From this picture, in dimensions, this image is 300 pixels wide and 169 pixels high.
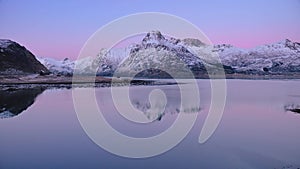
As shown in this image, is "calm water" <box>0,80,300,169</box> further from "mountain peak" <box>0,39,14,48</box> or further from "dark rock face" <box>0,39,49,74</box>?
"mountain peak" <box>0,39,14,48</box>

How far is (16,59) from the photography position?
4857 inches

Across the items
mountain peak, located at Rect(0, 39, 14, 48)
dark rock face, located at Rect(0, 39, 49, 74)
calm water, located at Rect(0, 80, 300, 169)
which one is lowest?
calm water, located at Rect(0, 80, 300, 169)

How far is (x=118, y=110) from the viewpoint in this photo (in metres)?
24.4

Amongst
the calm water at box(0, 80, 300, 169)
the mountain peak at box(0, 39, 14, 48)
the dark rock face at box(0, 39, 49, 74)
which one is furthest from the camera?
the mountain peak at box(0, 39, 14, 48)

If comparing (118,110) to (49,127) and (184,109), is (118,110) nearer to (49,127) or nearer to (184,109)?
(184,109)

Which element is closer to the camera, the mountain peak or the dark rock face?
the dark rock face

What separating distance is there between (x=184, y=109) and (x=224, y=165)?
13843mm

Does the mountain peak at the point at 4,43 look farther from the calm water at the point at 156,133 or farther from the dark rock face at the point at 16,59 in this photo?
the calm water at the point at 156,133

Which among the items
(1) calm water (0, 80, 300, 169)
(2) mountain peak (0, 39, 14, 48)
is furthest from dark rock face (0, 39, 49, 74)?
(1) calm water (0, 80, 300, 169)

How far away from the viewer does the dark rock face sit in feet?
369

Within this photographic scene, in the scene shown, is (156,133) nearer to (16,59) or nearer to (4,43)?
(16,59)

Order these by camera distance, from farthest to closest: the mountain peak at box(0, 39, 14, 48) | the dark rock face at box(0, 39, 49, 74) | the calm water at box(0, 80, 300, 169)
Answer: the mountain peak at box(0, 39, 14, 48) < the dark rock face at box(0, 39, 49, 74) < the calm water at box(0, 80, 300, 169)

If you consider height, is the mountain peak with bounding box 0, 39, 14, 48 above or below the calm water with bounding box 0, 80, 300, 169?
above

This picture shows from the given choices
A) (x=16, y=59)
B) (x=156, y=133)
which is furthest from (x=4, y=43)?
(x=156, y=133)
